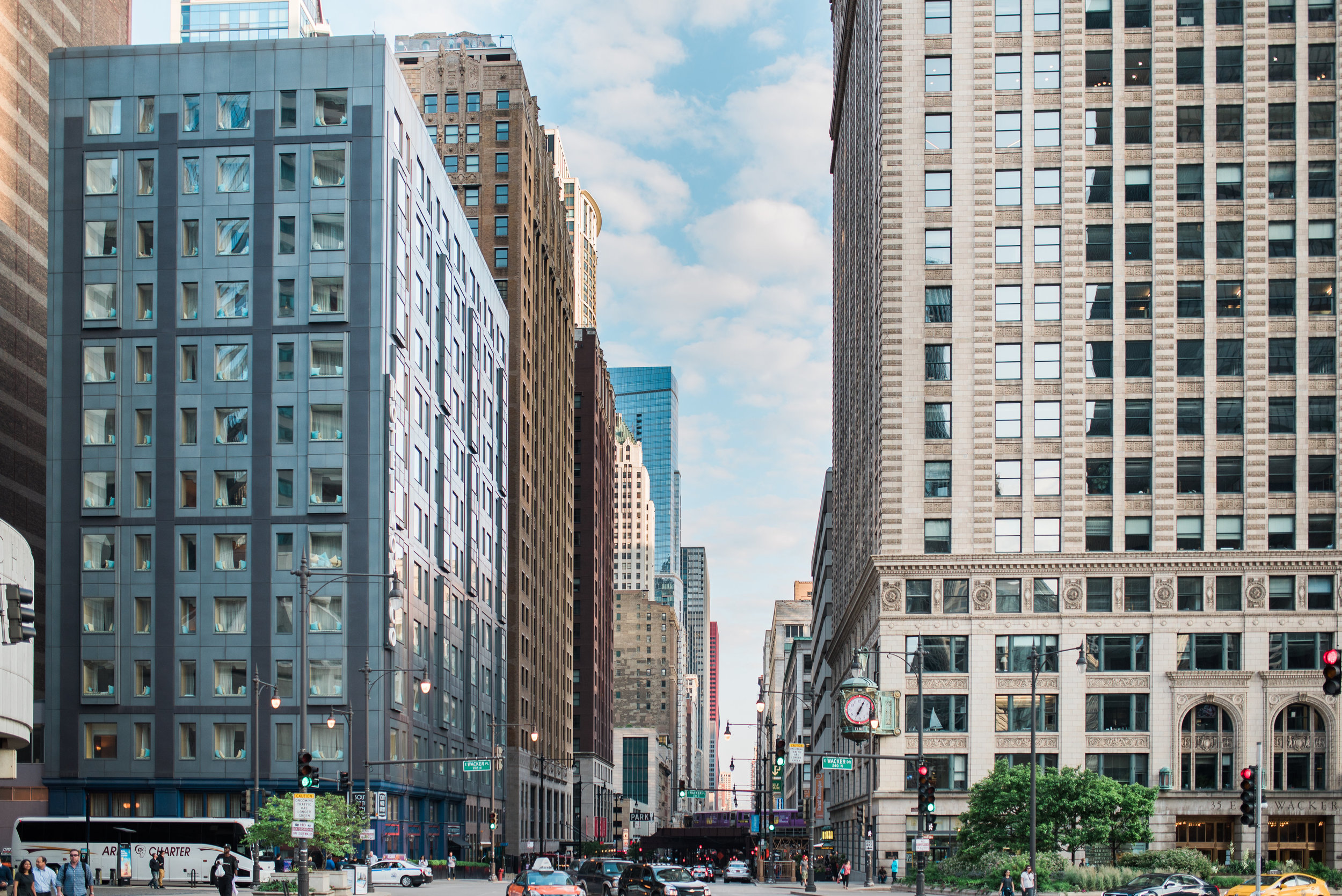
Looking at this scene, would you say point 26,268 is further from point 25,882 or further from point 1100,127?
point 1100,127

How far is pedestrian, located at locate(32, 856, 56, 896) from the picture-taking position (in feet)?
106

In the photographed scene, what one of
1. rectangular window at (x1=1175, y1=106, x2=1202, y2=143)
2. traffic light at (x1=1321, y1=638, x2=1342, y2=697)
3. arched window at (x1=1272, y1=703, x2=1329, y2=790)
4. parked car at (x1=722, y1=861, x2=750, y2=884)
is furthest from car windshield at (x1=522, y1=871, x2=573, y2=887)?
rectangular window at (x1=1175, y1=106, x2=1202, y2=143)

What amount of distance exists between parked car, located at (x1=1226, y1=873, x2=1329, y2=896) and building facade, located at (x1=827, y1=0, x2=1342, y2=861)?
22675 mm

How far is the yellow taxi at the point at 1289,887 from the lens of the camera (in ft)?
153

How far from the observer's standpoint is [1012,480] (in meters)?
73.8

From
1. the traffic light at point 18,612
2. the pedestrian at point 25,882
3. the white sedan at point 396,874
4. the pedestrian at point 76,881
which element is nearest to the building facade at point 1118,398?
the white sedan at point 396,874

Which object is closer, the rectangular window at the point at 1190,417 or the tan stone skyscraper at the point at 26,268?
the rectangular window at the point at 1190,417

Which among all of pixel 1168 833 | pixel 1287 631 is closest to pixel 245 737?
pixel 1168 833

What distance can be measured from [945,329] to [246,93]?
41.0 meters

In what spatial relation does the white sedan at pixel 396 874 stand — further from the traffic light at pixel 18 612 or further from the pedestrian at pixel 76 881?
the traffic light at pixel 18 612

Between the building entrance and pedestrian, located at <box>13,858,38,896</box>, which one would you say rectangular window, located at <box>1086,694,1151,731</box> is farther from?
pedestrian, located at <box>13,858,38,896</box>

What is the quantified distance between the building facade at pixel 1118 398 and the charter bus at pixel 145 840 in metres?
33.4

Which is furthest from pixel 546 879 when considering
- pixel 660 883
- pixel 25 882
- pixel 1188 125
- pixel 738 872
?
pixel 1188 125

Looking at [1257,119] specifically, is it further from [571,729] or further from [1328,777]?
[571,729]
